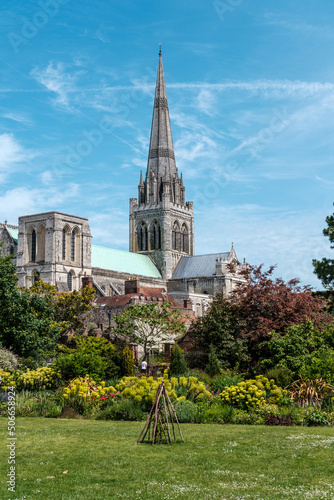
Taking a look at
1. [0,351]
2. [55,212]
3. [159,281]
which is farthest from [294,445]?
[159,281]

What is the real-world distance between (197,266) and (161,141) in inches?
877

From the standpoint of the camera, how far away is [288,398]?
18.2m

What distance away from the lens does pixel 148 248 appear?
99875mm

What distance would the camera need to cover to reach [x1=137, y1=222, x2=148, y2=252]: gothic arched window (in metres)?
101

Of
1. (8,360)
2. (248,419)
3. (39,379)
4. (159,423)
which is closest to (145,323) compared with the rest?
(8,360)

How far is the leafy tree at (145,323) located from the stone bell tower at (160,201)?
61.0 m

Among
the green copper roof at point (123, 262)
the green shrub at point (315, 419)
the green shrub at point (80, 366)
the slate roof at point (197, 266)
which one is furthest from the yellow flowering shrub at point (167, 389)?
the slate roof at point (197, 266)

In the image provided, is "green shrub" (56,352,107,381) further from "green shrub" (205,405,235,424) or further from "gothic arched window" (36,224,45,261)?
"gothic arched window" (36,224,45,261)

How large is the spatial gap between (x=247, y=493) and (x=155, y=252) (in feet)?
294

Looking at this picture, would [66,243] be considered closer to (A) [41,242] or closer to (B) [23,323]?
(A) [41,242]

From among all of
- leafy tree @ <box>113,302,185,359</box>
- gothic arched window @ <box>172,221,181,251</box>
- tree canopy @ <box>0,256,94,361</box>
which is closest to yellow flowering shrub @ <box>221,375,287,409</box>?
tree canopy @ <box>0,256,94,361</box>

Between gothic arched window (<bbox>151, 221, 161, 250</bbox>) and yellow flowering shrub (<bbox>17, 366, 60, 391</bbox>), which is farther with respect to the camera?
gothic arched window (<bbox>151, 221, 161, 250</bbox>)

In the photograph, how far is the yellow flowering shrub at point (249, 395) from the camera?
58.0ft

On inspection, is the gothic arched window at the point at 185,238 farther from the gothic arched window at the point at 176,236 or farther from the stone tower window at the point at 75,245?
the stone tower window at the point at 75,245
